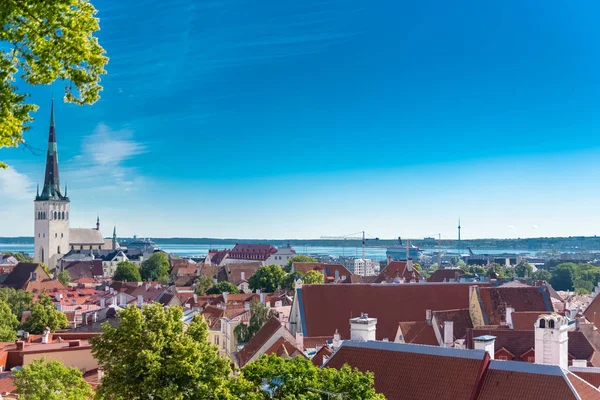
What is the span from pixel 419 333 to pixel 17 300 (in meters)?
49.5

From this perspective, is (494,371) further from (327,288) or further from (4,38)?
(327,288)

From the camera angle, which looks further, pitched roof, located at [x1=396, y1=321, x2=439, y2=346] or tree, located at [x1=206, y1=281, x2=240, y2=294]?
tree, located at [x1=206, y1=281, x2=240, y2=294]

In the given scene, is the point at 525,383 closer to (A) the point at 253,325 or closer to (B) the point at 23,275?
(A) the point at 253,325

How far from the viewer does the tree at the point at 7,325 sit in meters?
52.9

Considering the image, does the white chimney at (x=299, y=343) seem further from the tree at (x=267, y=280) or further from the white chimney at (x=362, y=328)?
the tree at (x=267, y=280)

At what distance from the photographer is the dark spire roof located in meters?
173

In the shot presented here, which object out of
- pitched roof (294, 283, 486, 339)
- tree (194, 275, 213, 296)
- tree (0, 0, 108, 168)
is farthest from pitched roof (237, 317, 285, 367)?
tree (194, 275, 213, 296)

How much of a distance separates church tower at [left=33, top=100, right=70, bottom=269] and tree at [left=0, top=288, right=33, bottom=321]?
353ft

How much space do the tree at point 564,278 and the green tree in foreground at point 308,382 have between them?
445ft

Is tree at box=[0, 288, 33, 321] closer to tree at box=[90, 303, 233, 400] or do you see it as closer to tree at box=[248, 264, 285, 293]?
tree at box=[248, 264, 285, 293]

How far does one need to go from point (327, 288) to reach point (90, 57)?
1583 inches

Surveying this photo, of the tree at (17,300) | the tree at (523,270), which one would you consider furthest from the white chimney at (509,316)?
the tree at (523,270)

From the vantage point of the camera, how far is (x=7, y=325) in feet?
186

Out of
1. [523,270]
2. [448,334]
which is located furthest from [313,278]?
[523,270]
